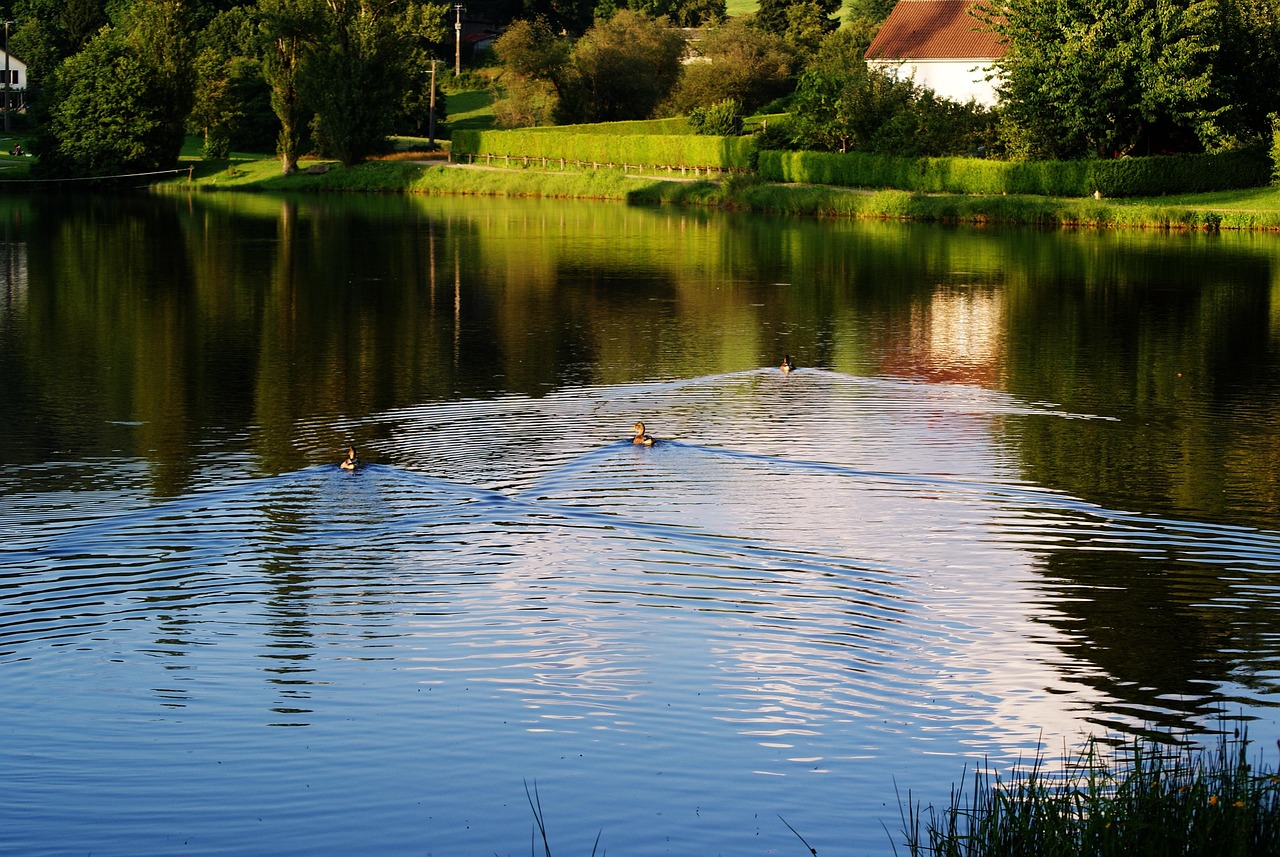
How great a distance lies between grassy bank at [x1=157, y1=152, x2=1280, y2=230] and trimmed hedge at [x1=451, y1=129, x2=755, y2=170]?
307 cm

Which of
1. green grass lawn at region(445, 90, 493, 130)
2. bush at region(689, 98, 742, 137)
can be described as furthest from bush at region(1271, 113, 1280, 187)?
green grass lawn at region(445, 90, 493, 130)

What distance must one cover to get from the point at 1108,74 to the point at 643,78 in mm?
39447

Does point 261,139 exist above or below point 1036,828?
above

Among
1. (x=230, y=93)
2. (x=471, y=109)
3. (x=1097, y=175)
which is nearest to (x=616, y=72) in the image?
(x=471, y=109)

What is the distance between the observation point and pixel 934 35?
3140 inches

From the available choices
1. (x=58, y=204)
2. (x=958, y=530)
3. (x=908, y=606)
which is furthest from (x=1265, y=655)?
(x=58, y=204)

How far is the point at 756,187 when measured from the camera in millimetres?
67938

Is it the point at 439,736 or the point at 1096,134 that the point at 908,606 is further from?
the point at 1096,134

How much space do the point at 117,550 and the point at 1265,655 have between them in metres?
11.0

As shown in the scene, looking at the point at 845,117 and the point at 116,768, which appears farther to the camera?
the point at 845,117

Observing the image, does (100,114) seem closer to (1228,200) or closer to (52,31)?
(52,31)

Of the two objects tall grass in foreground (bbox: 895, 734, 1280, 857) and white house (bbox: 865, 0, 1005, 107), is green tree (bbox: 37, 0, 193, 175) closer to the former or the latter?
white house (bbox: 865, 0, 1005, 107)

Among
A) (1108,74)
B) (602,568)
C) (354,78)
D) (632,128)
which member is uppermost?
(354,78)

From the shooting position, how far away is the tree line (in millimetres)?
60188
